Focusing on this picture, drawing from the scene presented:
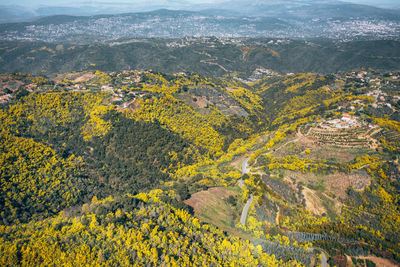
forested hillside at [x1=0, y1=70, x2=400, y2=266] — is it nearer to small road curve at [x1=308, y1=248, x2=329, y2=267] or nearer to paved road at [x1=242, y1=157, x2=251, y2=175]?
small road curve at [x1=308, y1=248, x2=329, y2=267]

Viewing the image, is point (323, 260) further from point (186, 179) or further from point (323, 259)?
point (186, 179)

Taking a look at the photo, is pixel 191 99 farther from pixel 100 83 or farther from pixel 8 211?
pixel 8 211

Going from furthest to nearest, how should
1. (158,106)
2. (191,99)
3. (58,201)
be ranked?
1. (191,99)
2. (158,106)
3. (58,201)

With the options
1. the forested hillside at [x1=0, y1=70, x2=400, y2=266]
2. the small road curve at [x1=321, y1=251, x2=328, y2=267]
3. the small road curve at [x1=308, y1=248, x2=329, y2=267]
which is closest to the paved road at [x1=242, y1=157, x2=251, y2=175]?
the forested hillside at [x1=0, y1=70, x2=400, y2=266]

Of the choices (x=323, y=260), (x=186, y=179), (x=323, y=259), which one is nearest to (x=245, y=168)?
(x=186, y=179)

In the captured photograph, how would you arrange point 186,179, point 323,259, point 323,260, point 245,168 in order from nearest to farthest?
point 323,260 → point 323,259 → point 186,179 → point 245,168

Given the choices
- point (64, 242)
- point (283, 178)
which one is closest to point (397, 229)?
point (283, 178)

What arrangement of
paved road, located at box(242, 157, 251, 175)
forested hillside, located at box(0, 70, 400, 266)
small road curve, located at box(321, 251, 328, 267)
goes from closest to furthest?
forested hillside, located at box(0, 70, 400, 266) → small road curve, located at box(321, 251, 328, 267) → paved road, located at box(242, 157, 251, 175)

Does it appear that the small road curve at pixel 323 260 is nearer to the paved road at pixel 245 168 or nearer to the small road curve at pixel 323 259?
the small road curve at pixel 323 259

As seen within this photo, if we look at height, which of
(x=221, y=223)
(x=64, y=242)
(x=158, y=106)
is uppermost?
(x=158, y=106)
